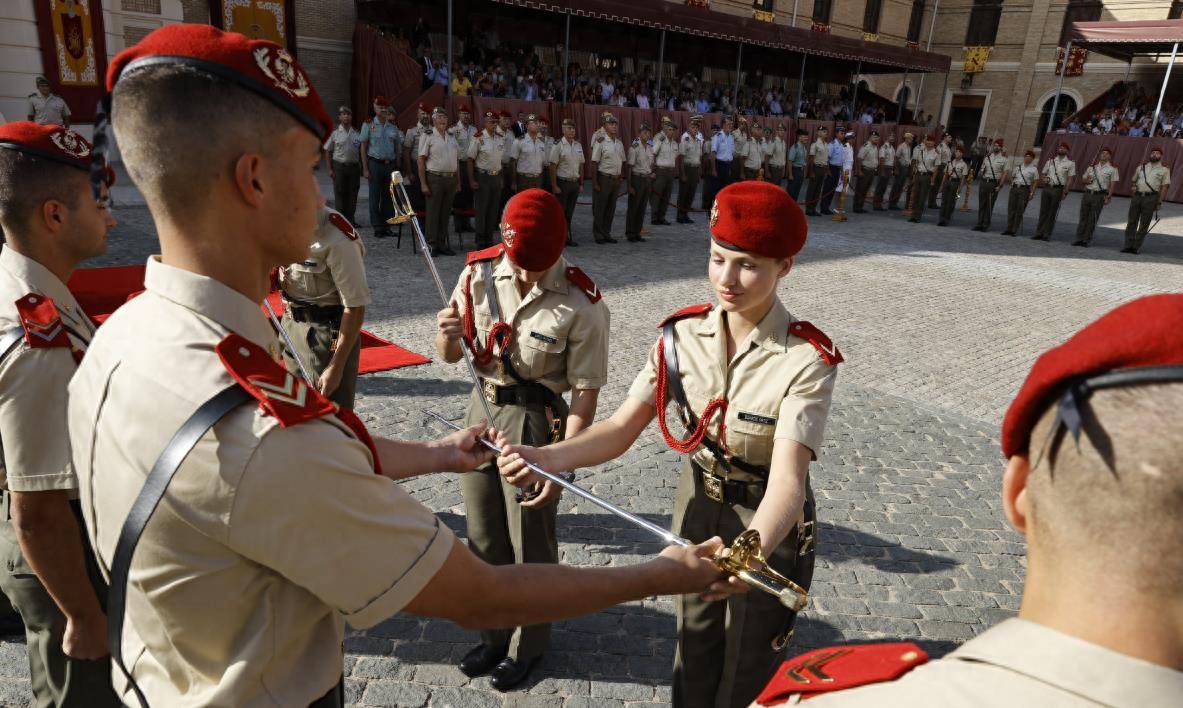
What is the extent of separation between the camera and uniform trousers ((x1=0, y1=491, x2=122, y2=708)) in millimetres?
2303

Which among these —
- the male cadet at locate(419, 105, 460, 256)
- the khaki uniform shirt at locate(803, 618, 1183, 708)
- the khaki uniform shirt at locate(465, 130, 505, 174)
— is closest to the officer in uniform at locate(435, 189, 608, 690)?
the khaki uniform shirt at locate(803, 618, 1183, 708)

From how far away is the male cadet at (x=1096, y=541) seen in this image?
2.81 ft

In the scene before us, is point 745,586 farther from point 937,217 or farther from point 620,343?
point 937,217

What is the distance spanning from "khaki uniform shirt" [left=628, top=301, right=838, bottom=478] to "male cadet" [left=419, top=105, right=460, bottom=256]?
10.4 meters

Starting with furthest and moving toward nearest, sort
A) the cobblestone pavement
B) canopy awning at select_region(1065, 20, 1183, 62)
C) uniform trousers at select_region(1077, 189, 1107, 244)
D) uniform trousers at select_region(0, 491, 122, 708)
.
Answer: canopy awning at select_region(1065, 20, 1183, 62)
uniform trousers at select_region(1077, 189, 1107, 244)
the cobblestone pavement
uniform trousers at select_region(0, 491, 122, 708)

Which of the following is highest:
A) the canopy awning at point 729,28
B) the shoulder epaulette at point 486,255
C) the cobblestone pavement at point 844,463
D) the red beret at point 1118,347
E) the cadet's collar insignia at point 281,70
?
the canopy awning at point 729,28

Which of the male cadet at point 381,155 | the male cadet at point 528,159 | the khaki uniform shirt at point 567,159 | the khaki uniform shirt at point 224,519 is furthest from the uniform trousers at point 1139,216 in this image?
the khaki uniform shirt at point 224,519

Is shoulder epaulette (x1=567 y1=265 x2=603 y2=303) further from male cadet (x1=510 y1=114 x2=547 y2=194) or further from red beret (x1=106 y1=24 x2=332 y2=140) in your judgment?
male cadet (x1=510 y1=114 x2=547 y2=194)

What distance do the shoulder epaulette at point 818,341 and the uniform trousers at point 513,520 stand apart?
4.04 ft

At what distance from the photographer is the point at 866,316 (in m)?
10.0

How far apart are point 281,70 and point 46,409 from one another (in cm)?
146

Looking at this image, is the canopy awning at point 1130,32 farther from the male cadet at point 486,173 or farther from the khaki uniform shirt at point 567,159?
the male cadet at point 486,173

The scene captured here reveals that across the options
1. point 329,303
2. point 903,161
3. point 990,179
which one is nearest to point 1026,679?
point 329,303

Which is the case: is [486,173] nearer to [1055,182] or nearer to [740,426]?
[740,426]
